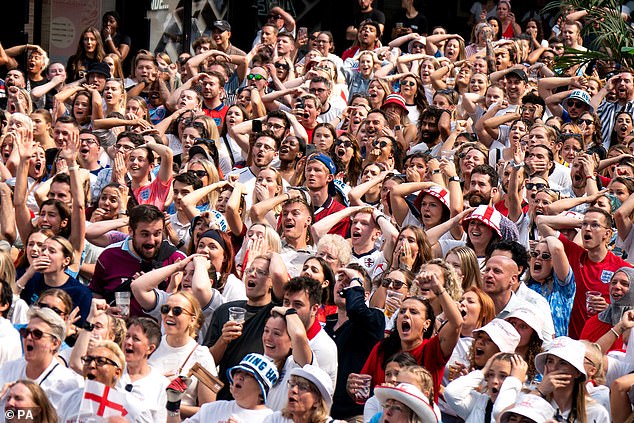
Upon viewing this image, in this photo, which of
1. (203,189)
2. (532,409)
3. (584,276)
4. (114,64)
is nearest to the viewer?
(532,409)

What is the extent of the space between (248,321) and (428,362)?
1383 millimetres

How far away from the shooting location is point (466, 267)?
9.48 metres

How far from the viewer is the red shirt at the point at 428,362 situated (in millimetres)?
8375

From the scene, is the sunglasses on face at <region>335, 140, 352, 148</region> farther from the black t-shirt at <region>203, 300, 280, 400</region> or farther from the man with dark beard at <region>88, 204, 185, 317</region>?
the black t-shirt at <region>203, 300, 280, 400</region>

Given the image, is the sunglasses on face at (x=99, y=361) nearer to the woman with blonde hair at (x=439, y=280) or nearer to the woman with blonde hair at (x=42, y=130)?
the woman with blonde hair at (x=439, y=280)

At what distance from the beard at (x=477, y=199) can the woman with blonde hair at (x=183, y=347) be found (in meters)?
3.01

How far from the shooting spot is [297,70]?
1720cm

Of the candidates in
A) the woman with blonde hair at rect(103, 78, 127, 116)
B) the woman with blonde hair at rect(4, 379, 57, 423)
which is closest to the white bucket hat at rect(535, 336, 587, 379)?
the woman with blonde hair at rect(4, 379, 57, 423)

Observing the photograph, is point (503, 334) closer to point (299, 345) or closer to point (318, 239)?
point (299, 345)

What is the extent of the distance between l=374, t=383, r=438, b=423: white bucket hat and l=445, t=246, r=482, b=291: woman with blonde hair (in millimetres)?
2149

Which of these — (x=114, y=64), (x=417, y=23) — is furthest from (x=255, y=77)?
(x=417, y=23)

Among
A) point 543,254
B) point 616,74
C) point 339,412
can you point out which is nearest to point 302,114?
point 616,74

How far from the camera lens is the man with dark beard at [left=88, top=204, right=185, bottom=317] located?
10.2 m

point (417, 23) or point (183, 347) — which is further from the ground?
point (183, 347)
